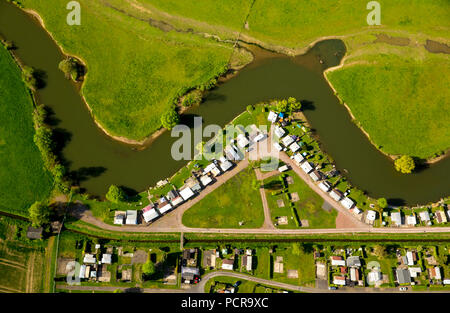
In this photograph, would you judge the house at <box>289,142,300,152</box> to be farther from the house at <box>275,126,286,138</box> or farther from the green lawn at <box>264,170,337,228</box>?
the green lawn at <box>264,170,337,228</box>

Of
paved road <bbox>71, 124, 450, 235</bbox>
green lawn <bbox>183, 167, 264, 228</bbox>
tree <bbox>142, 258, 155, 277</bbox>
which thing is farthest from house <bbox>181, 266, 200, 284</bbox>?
green lawn <bbox>183, 167, 264, 228</bbox>

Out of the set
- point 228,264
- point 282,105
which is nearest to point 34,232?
point 228,264

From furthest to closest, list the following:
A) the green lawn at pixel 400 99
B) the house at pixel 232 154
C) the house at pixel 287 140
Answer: the green lawn at pixel 400 99 < the house at pixel 287 140 < the house at pixel 232 154

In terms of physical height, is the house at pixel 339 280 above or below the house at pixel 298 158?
below

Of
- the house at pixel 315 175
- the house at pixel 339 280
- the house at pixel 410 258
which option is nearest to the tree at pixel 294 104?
the house at pixel 315 175

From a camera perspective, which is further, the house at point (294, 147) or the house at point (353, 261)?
the house at point (294, 147)

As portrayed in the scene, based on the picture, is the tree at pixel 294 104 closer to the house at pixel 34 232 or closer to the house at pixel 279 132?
the house at pixel 279 132

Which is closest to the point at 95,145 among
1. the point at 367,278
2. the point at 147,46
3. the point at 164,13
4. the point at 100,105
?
the point at 100,105
